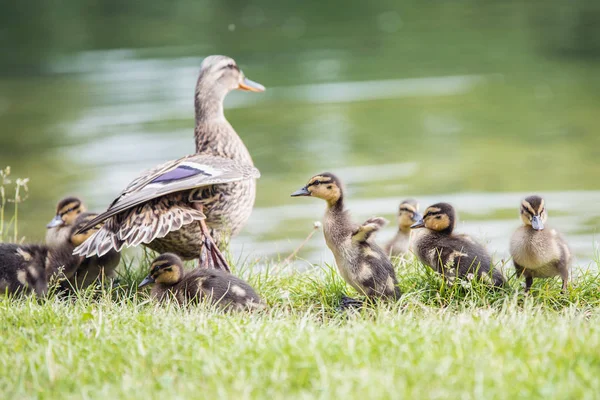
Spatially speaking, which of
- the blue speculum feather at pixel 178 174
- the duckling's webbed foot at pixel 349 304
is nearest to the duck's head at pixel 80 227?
the blue speculum feather at pixel 178 174

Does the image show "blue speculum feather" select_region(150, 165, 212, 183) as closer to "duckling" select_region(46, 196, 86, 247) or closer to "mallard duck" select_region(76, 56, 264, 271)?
"mallard duck" select_region(76, 56, 264, 271)

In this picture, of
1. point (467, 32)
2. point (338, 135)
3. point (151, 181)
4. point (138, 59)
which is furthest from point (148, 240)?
point (467, 32)

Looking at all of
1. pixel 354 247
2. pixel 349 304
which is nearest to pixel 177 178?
pixel 354 247

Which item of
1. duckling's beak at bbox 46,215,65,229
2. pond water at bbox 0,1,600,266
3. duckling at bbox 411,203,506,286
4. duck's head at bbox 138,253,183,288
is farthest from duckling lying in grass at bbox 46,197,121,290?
duckling at bbox 411,203,506,286

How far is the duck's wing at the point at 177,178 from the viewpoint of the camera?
199 inches

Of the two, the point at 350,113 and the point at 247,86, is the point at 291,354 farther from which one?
the point at 350,113

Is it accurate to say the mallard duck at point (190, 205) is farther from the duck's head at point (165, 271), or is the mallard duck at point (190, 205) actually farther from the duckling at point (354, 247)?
the duckling at point (354, 247)

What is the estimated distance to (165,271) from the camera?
194 inches

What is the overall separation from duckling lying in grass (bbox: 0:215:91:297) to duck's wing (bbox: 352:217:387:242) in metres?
1.66

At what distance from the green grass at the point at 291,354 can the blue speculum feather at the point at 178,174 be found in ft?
3.02

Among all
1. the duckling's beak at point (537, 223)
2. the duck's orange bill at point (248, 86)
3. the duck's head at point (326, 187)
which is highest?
the duck's orange bill at point (248, 86)

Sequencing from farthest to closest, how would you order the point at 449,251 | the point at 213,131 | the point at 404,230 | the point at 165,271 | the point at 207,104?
1. the point at 404,230
2. the point at 207,104
3. the point at 213,131
4. the point at 165,271
5. the point at 449,251

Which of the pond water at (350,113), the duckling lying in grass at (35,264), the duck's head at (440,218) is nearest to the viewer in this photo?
the duck's head at (440,218)

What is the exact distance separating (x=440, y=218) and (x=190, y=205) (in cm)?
149
